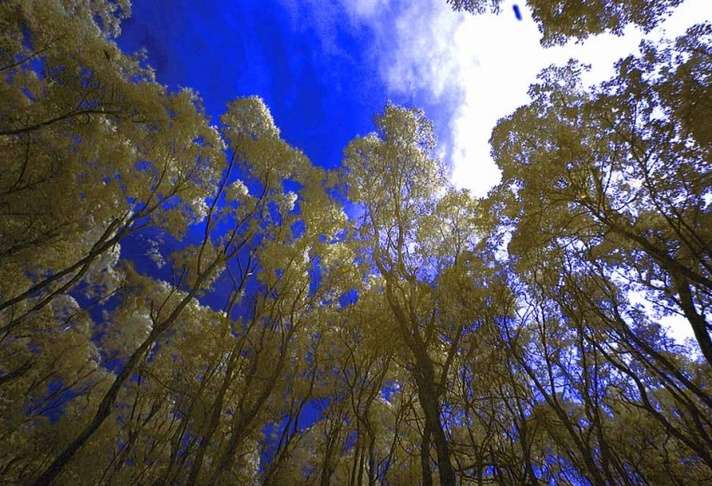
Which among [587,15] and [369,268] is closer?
[587,15]

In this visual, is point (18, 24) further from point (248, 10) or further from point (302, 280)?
point (248, 10)

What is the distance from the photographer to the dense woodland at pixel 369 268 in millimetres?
6809

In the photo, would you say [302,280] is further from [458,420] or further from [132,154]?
[458,420]

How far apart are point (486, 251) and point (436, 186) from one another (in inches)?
156

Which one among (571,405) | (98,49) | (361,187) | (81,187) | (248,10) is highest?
(248,10)

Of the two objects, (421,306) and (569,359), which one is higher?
(421,306)

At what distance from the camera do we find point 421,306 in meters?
10.7

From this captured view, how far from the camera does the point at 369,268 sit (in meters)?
12.3

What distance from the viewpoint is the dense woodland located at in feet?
22.3

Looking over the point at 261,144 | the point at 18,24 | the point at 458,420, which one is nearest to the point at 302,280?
the point at 261,144

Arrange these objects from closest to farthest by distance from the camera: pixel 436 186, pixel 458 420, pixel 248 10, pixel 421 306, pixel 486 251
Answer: pixel 486 251 < pixel 421 306 < pixel 436 186 < pixel 458 420 < pixel 248 10

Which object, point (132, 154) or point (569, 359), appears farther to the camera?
point (132, 154)

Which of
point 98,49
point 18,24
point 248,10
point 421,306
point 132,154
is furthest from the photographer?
point 248,10

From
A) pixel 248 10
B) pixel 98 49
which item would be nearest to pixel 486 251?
pixel 98 49
